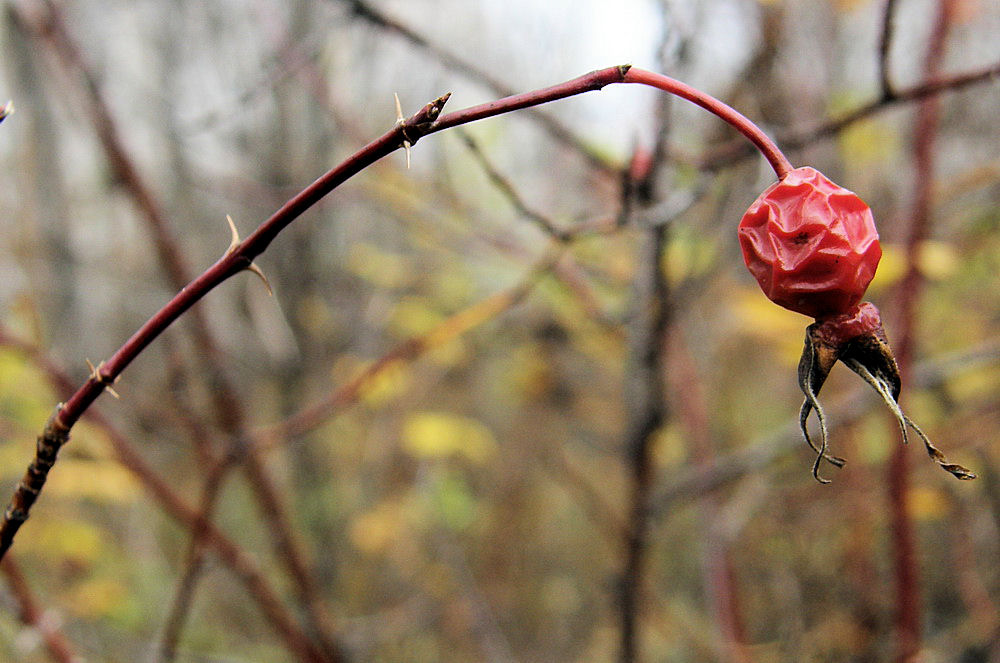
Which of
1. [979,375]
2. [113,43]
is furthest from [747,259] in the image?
[113,43]

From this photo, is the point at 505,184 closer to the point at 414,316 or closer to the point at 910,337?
the point at 910,337

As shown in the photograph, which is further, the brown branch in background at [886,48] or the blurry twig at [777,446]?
the blurry twig at [777,446]

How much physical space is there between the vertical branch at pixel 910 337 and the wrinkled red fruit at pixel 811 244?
0.72 meters

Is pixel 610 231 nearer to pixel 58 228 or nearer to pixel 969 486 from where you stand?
pixel 969 486

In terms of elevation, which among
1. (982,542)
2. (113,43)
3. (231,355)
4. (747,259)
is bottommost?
(982,542)

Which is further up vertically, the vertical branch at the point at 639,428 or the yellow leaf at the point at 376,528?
the yellow leaf at the point at 376,528

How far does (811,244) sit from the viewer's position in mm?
428

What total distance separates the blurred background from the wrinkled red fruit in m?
0.30

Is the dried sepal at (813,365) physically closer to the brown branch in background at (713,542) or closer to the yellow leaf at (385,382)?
the yellow leaf at (385,382)

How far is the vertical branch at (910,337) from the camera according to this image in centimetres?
102

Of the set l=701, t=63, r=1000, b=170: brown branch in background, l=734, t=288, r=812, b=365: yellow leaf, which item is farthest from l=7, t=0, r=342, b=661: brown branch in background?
l=734, t=288, r=812, b=365: yellow leaf

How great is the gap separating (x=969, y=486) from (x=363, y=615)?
2846 millimetres

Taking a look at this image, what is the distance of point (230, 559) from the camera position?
1.18 m

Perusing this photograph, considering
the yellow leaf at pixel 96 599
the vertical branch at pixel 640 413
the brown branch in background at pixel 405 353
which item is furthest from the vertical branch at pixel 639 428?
the yellow leaf at pixel 96 599
